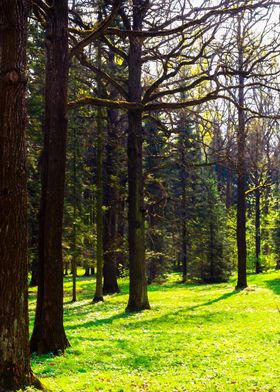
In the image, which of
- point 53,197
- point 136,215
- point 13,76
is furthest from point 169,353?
point 136,215

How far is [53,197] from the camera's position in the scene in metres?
8.72

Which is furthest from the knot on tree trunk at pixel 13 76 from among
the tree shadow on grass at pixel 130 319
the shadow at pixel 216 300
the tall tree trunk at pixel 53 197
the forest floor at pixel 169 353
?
the shadow at pixel 216 300

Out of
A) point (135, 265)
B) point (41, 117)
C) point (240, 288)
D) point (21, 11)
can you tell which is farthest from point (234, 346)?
point (41, 117)

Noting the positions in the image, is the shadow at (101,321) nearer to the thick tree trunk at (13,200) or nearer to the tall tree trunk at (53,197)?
the tall tree trunk at (53,197)

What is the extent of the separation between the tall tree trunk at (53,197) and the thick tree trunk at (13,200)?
278cm

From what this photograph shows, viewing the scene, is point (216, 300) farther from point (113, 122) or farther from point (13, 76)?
point (13, 76)

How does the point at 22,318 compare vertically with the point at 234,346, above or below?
above

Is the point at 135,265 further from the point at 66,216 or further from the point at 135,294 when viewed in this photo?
the point at 66,216

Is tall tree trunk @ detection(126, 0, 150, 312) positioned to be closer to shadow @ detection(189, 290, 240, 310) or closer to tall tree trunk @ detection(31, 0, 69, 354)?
shadow @ detection(189, 290, 240, 310)

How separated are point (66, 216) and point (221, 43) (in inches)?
589

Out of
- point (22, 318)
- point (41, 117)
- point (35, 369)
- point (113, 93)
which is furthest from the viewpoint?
point (41, 117)

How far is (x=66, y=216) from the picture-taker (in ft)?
85.5

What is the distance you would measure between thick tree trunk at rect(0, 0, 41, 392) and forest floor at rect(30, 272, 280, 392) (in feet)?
3.03

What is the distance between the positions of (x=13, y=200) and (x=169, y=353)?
5140 millimetres
